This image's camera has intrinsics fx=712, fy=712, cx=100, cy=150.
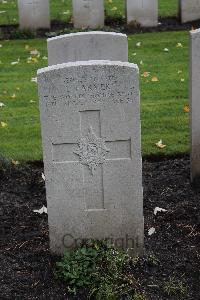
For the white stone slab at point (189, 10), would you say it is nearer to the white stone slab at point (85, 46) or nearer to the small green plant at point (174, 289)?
the white stone slab at point (85, 46)

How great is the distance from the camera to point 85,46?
596 cm

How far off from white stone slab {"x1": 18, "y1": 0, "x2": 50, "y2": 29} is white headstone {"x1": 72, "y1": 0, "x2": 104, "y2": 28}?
1.75ft

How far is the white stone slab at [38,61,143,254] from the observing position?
4.54m

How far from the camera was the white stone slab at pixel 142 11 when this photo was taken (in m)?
11.9

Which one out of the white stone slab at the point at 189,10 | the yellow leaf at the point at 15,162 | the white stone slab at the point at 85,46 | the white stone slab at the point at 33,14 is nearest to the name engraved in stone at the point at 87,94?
the white stone slab at the point at 85,46

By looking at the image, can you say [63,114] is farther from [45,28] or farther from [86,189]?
[45,28]

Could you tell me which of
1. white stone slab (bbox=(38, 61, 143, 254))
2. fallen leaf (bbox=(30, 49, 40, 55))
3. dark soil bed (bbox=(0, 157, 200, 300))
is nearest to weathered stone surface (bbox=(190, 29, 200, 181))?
dark soil bed (bbox=(0, 157, 200, 300))

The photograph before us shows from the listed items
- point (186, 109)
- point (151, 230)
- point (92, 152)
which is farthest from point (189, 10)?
point (92, 152)

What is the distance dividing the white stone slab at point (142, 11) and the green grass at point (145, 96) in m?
0.53

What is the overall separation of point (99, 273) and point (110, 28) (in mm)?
7790

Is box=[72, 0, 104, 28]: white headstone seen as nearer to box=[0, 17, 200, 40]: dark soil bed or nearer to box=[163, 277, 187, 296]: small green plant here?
box=[0, 17, 200, 40]: dark soil bed

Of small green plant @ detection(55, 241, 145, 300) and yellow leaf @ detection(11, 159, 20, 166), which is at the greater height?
yellow leaf @ detection(11, 159, 20, 166)

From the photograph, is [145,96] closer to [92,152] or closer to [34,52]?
[34,52]

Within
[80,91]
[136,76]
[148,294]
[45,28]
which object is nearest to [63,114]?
[80,91]
